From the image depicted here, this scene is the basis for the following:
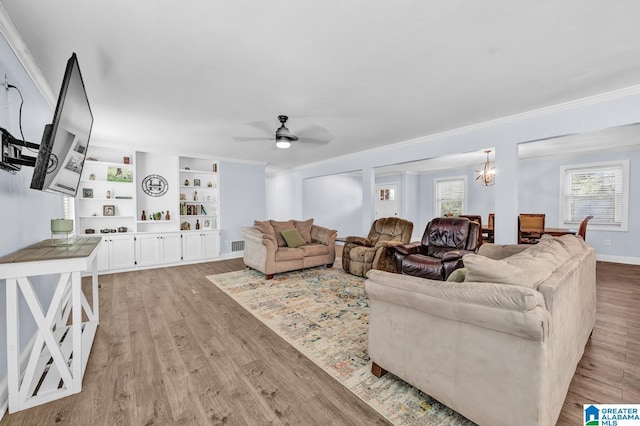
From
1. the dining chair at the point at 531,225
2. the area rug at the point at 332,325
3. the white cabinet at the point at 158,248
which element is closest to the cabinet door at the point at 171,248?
the white cabinet at the point at 158,248

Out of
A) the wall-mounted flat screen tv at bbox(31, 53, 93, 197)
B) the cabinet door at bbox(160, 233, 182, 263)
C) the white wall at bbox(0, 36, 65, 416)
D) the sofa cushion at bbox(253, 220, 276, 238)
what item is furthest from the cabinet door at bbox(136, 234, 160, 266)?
the wall-mounted flat screen tv at bbox(31, 53, 93, 197)

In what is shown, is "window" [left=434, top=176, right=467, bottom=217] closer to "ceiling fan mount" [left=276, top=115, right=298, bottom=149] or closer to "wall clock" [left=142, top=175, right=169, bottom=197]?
"ceiling fan mount" [left=276, top=115, right=298, bottom=149]

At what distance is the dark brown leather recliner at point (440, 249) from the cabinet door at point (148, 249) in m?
4.67

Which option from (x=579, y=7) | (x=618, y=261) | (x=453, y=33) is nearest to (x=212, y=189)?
(x=453, y=33)

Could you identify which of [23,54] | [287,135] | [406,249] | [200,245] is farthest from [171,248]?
[406,249]

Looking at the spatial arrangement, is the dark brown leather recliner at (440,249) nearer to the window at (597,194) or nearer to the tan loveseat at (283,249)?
the tan loveseat at (283,249)

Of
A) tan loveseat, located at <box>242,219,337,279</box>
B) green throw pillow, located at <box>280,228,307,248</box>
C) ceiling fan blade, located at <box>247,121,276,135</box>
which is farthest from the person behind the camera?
green throw pillow, located at <box>280,228,307,248</box>

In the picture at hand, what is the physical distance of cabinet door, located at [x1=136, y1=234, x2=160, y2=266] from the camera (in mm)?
5297

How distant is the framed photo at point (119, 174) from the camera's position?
17.3ft

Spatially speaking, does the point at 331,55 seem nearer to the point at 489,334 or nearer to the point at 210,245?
the point at 489,334

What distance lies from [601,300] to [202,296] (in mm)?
5309

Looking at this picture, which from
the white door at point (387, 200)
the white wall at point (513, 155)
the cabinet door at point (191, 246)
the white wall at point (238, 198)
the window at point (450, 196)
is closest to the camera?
the white wall at point (513, 155)

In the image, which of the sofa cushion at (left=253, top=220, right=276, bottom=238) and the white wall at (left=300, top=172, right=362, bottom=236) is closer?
the sofa cushion at (left=253, top=220, right=276, bottom=238)

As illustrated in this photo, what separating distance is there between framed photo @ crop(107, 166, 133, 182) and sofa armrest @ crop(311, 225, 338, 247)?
384 centimetres
